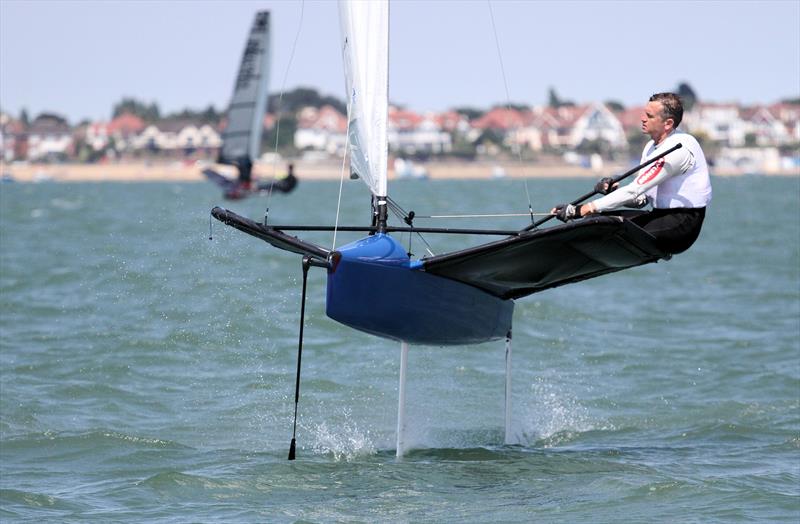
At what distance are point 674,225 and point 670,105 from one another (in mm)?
638

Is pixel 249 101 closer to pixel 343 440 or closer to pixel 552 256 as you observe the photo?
pixel 343 440

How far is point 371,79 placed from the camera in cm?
786

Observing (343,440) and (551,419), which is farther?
(551,419)

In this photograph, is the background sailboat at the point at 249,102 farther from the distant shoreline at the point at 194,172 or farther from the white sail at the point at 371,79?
the distant shoreline at the point at 194,172

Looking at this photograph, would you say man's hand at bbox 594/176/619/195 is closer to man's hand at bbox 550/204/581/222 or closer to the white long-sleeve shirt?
the white long-sleeve shirt

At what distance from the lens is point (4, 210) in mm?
45281

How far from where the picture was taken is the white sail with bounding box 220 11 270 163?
35188 mm

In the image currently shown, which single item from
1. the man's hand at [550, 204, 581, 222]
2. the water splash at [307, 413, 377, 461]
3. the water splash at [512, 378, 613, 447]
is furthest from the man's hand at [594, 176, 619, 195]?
the water splash at [307, 413, 377, 461]

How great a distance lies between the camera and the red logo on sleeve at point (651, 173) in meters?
7.12

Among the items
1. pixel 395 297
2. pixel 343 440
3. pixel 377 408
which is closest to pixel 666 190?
pixel 395 297

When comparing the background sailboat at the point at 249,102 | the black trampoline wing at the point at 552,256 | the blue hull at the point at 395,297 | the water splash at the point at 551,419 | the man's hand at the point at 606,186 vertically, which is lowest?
the water splash at the point at 551,419

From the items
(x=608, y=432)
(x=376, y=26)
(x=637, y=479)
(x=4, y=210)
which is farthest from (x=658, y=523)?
(x=4, y=210)

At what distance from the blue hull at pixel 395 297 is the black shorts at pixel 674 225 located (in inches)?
49.0

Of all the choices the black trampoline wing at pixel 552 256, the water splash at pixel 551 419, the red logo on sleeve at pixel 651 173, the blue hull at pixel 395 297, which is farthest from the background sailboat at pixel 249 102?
the red logo on sleeve at pixel 651 173
